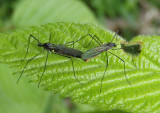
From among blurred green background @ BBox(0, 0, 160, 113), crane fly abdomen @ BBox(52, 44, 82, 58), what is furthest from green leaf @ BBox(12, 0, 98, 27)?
crane fly abdomen @ BBox(52, 44, 82, 58)

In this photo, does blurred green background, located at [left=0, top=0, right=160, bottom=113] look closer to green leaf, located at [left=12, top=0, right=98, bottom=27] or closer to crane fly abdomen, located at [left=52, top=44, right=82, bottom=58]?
green leaf, located at [left=12, top=0, right=98, bottom=27]

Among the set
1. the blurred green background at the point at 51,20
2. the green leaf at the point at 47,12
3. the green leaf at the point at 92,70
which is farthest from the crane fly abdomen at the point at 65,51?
the green leaf at the point at 47,12

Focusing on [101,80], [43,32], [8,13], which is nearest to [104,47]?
[101,80]

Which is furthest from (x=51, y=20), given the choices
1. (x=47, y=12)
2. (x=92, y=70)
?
(x=92, y=70)

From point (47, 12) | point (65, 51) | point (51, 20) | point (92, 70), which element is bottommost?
point (92, 70)

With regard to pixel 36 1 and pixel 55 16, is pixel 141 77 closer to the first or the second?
pixel 55 16

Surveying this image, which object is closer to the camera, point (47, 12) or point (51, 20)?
point (51, 20)

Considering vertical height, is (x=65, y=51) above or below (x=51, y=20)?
below

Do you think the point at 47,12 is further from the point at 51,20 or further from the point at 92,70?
the point at 92,70
